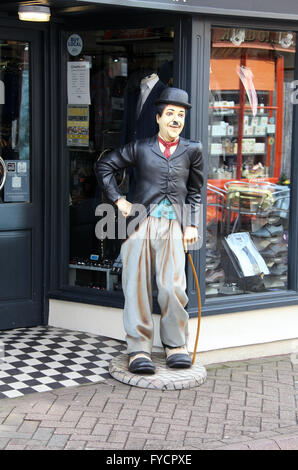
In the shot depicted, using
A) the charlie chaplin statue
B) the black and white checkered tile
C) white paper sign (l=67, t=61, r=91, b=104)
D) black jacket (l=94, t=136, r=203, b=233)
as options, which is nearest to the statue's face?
the charlie chaplin statue

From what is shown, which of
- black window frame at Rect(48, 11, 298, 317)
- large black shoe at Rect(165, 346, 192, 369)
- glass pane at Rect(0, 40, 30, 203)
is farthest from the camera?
glass pane at Rect(0, 40, 30, 203)

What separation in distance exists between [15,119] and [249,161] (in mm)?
2083

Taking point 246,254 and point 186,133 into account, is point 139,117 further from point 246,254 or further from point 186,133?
point 246,254

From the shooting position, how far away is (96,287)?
6.77 meters

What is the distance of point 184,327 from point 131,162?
4.37 feet

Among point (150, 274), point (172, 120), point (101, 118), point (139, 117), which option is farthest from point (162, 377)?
point (101, 118)

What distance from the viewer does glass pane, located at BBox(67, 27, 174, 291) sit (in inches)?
251

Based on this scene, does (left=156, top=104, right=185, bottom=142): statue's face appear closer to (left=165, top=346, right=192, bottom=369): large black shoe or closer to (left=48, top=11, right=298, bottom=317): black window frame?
(left=48, top=11, right=298, bottom=317): black window frame

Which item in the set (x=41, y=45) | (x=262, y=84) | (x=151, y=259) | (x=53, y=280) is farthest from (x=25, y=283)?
(x=262, y=84)

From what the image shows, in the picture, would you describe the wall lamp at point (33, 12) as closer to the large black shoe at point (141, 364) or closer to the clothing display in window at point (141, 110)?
the clothing display in window at point (141, 110)

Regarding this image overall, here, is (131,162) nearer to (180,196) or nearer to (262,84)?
(180,196)

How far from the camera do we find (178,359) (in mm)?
5707

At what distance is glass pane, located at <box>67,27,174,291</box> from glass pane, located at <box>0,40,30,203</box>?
0.39m

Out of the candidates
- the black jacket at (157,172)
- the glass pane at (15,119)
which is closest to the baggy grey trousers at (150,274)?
the black jacket at (157,172)
